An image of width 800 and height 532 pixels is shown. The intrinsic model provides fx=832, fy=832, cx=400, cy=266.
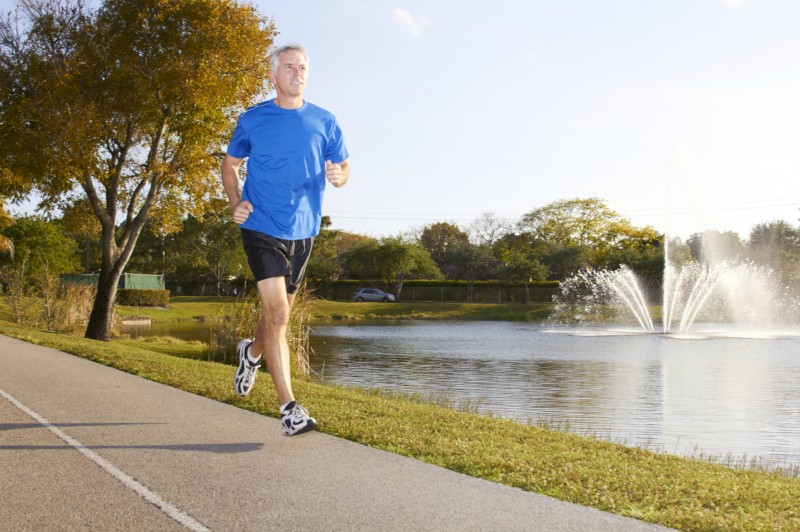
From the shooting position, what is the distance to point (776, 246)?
74.4 m

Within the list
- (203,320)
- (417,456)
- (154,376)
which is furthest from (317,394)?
(203,320)

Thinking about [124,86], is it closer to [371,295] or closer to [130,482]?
[130,482]

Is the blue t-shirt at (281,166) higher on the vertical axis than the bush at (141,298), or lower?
higher

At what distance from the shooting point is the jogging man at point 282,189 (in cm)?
612

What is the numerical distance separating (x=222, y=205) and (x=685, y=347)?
15.7 metres

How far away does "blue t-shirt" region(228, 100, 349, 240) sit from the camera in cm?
612

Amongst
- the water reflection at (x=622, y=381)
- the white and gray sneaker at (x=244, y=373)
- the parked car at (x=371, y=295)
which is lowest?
the water reflection at (x=622, y=381)

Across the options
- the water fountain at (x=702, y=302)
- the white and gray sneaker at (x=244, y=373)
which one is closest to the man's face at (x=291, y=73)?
the white and gray sneaker at (x=244, y=373)

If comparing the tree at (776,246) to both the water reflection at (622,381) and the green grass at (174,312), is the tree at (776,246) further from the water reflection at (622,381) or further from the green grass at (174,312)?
the green grass at (174,312)

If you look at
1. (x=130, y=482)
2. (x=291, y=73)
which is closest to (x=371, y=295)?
(x=291, y=73)

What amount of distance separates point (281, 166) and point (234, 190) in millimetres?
432

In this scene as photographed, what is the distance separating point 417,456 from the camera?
5.96 meters

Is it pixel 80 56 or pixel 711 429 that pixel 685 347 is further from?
pixel 80 56

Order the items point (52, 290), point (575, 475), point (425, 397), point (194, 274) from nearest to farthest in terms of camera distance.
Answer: point (575, 475) < point (425, 397) < point (52, 290) < point (194, 274)
